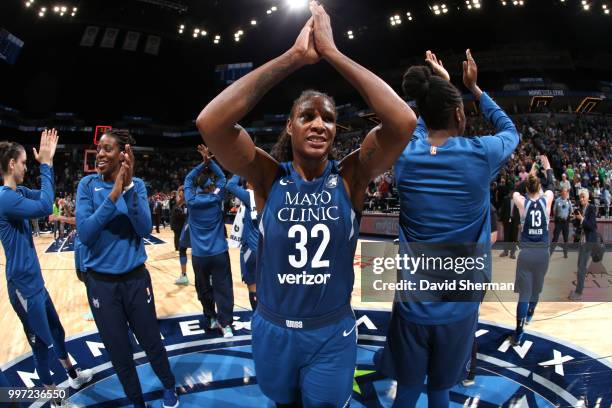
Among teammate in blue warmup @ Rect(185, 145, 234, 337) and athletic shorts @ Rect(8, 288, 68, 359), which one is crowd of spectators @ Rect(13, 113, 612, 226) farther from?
athletic shorts @ Rect(8, 288, 68, 359)

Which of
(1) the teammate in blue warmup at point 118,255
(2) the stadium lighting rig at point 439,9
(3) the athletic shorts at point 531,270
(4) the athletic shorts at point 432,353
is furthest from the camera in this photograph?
(2) the stadium lighting rig at point 439,9

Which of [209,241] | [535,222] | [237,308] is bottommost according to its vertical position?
[237,308]

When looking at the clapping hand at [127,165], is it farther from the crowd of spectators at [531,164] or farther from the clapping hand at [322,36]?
the crowd of spectators at [531,164]

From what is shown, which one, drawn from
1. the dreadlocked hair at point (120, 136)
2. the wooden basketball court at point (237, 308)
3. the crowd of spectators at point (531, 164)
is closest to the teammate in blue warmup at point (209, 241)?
the wooden basketball court at point (237, 308)

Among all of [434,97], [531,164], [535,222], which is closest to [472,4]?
[531,164]

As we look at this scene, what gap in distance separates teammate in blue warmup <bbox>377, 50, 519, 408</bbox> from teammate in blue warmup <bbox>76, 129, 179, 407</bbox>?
177 centimetres

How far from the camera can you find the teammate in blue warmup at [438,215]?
1939mm

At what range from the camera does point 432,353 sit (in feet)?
6.47

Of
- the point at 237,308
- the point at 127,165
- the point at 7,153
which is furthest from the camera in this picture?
the point at 237,308

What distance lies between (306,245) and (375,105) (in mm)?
612

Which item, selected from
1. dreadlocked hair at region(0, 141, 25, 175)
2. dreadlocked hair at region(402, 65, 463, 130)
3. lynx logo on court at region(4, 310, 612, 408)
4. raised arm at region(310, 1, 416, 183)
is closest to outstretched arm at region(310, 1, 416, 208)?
raised arm at region(310, 1, 416, 183)

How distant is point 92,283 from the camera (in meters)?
2.69

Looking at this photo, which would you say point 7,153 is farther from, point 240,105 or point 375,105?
point 375,105

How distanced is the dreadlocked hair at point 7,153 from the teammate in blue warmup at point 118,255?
685mm
